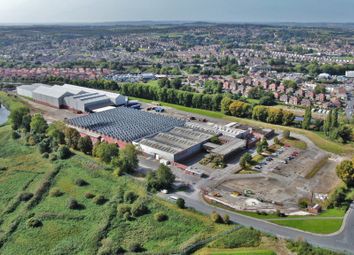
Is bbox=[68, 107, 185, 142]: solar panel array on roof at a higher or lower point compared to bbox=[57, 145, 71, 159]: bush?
higher

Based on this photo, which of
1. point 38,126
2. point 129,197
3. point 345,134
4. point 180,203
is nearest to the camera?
point 180,203

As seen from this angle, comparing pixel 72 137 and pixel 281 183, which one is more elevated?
pixel 72 137

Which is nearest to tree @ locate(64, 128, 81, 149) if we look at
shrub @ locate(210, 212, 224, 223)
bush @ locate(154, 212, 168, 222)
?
bush @ locate(154, 212, 168, 222)

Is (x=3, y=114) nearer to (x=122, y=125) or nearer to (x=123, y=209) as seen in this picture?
(x=122, y=125)

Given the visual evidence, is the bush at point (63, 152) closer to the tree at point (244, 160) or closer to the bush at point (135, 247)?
the bush at point (135, 247)

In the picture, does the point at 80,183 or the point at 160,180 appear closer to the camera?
the point at 160,180

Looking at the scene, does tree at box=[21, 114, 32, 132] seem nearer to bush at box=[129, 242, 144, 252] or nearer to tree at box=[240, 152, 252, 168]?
tree at box=[240, 152, 252, 168]

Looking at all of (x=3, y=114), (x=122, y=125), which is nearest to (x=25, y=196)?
(x=122, y=125)
